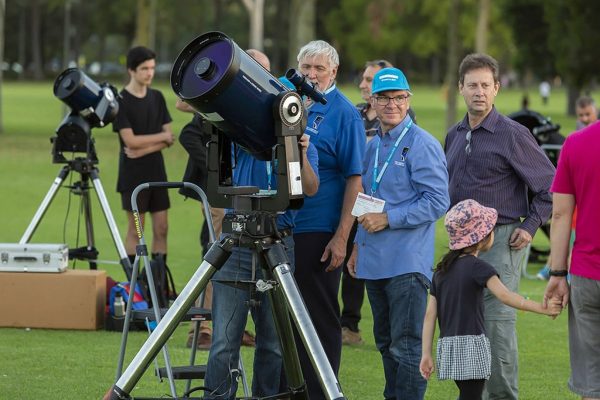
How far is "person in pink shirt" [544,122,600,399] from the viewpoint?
19.4ft

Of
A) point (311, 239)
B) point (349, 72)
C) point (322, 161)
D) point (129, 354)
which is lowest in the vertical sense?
point (129, 354)

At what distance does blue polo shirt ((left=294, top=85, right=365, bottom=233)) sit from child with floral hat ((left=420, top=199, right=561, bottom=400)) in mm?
906

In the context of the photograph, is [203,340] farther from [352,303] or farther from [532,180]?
[532,180]

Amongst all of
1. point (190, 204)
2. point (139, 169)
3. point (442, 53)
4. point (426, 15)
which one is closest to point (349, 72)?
point (442, 53)

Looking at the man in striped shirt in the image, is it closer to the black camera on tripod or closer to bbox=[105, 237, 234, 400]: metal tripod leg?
bbox=[105, 237, 234, 400]: metal tripod leg

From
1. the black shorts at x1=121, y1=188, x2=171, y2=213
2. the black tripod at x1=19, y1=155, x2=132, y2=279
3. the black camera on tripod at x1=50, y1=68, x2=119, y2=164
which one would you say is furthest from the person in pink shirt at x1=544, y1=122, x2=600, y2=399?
the black shorts at x1=121, y1=188, x2=171, y2=213

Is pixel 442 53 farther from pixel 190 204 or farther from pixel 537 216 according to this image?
pixel 537 216

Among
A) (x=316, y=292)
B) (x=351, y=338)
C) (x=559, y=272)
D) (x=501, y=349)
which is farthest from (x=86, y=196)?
(x=559, y=272)

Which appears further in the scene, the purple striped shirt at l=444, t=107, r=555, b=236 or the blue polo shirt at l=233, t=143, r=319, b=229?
the purple striped shirt at l=444, t=107, r=555, b=236

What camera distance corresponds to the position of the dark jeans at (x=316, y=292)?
24.3ft

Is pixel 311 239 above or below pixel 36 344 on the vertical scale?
above

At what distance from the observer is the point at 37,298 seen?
10.3m

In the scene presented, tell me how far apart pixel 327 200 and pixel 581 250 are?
1.86 meters

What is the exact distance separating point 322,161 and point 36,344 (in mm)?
3523
